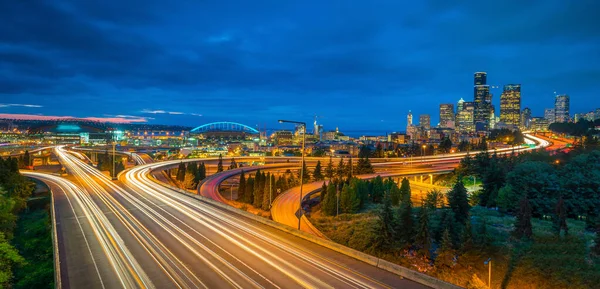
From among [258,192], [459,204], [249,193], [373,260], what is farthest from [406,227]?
[249,193]

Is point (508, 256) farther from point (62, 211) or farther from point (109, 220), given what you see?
point (62, 211)

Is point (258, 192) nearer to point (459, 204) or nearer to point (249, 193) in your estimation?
point (249, 193)

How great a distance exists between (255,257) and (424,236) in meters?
10.1

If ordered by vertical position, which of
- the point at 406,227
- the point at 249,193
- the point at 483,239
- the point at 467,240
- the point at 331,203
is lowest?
the point at 249,193

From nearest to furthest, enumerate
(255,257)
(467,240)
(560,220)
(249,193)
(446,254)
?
(255,257) < (446,254) < (467,240) < (560,220) < (249,193)

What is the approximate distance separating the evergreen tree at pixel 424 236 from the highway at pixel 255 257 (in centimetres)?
533

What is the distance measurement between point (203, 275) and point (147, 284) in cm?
231

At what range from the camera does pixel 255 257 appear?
17.4 meters

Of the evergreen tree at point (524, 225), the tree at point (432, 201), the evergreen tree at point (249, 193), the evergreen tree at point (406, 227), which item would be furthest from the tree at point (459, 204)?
the evergreen tree at point (249, 193)

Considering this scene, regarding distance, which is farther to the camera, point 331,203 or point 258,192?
point 258,192

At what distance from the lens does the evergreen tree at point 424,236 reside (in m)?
19.7

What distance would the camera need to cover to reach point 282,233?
71.6 feet

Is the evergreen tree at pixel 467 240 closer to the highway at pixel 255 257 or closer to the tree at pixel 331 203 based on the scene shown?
the highway at pixel 255 257

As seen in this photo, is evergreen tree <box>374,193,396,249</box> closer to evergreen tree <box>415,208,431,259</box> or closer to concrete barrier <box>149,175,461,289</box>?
evergreen tree <box>415,208,431,259</box>
